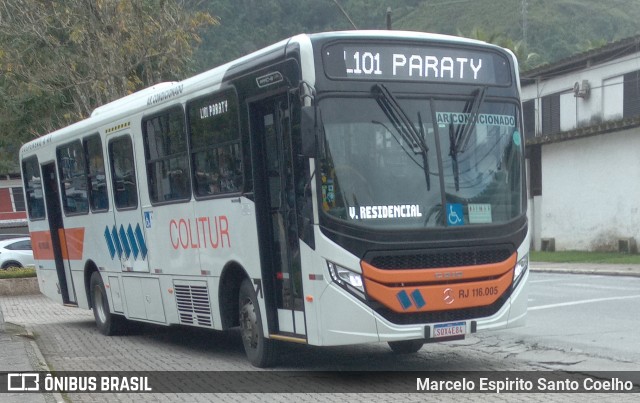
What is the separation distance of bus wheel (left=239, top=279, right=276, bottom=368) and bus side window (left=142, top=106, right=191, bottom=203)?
1733 millimetres

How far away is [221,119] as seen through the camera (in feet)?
36.6

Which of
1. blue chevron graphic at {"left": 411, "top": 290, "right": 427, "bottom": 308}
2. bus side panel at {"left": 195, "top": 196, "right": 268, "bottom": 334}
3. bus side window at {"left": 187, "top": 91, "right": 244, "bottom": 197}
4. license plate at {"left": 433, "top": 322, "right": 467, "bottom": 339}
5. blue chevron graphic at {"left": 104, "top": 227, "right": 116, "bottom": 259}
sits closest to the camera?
blue chevron graphic at {"left": 411, "top": 290, "right": 427, "bottom": 308}

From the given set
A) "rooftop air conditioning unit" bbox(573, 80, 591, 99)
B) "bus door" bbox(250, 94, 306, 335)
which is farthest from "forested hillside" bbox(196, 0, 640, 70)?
"bus door" bbox(250, 94, 306, 335)

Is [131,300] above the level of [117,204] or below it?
below

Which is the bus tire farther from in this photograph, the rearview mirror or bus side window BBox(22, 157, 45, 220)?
the rearview mirror

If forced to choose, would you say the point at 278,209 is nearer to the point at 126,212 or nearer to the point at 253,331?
the point at 253,331

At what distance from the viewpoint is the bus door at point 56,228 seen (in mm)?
17258

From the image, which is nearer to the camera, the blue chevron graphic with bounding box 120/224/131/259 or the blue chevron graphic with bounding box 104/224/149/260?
the blue chevron graphic with bounding box 104/224/149/260

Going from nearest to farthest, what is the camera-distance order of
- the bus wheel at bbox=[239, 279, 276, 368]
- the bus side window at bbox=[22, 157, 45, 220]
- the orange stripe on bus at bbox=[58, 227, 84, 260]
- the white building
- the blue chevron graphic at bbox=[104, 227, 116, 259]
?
the bus wheel at bbox=[239, 279, 276, 368] → the blue chevron graphic at bbox=[104, 227, 116, 259] → the orange stripe on bus at bbox=[58, 227, 84, 260] → the bus side window at bbox=[22, 157, 45, 220] → the white building

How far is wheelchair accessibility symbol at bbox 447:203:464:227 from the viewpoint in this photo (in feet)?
31.1

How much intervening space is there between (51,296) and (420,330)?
1048 cm

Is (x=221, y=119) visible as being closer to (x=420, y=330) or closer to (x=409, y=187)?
(x=409, y=187)

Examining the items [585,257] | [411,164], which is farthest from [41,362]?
[585,257]

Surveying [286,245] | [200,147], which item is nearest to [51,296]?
[200,147]
